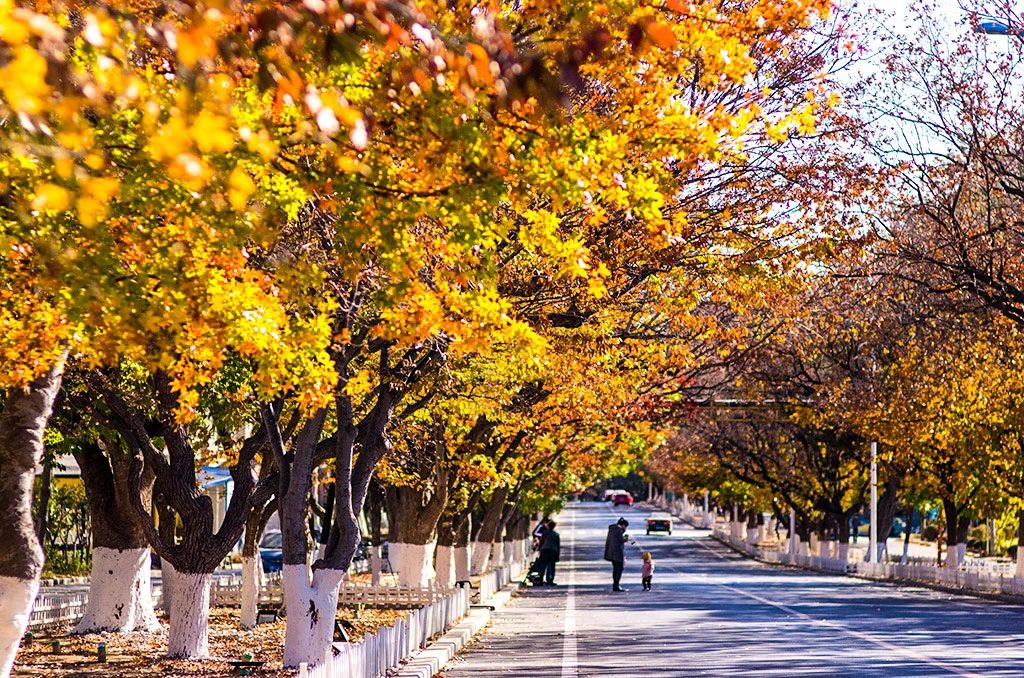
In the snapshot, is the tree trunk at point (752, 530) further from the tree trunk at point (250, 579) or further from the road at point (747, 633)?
the tree trunk at point (250, 579)

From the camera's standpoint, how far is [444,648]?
2172cm

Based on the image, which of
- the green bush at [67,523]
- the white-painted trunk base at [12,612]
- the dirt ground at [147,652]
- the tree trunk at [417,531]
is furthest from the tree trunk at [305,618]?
the green bush at [67,523]

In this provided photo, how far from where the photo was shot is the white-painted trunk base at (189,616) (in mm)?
20625

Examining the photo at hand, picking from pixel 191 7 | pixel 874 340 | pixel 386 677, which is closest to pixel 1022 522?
pixel 874 340

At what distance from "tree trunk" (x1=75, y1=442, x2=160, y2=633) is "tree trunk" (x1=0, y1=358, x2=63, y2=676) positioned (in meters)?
12.5

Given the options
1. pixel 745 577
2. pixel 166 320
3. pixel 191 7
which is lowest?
pixel 745 577

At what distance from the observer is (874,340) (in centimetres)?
4231

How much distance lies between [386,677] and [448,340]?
3.80m

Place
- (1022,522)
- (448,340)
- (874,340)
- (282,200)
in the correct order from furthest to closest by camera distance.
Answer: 1. (1022,522)
2. (874,340)
3. (448,340)
4. (282,200)

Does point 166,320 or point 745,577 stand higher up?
point 166,320

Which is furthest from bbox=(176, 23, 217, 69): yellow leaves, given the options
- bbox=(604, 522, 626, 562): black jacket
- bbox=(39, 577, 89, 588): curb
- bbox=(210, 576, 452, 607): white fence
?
bbox=(39, 577, 89, 588): curb

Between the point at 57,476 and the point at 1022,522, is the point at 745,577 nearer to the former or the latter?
the point at 1022,522

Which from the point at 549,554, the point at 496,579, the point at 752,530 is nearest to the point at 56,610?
the point at 496,579

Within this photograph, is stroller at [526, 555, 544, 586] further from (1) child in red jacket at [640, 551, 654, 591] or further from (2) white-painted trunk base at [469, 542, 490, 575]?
(1) child in red jacket at [640, 551, 654, 591]
